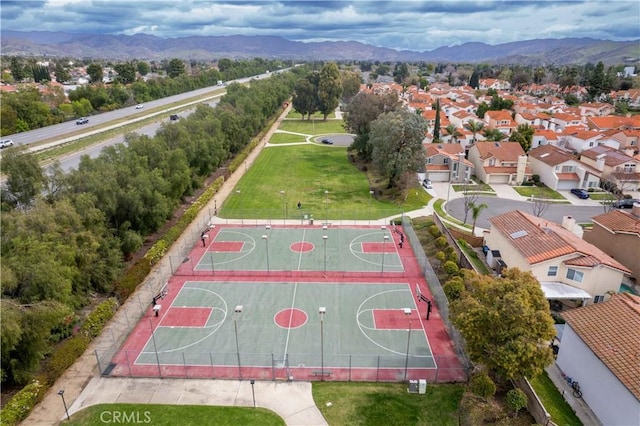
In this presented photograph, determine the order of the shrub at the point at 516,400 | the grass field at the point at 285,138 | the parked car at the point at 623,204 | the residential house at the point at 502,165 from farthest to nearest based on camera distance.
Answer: the grass field at the point at 285,138, the residential house at the point at 502,165, the parked car at the point at 623,204, the shrub at the point at 516,400

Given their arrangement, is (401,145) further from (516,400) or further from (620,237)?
(516,400)

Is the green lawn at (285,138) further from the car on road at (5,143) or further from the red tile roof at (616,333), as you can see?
the red tile roof at (616,333)

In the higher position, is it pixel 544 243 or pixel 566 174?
pixel 544 243

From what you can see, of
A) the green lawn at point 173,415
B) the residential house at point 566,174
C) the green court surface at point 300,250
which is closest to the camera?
the green lawn at point 173,415

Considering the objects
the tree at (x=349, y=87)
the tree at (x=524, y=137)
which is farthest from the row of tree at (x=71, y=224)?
the tree at (x=349, y=87)

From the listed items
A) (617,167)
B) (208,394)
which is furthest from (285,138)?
(208,394)
